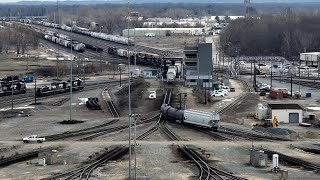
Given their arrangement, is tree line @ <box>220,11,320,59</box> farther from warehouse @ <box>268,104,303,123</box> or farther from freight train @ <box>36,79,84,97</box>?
warehouse @ <box>268,104,303,123</box>

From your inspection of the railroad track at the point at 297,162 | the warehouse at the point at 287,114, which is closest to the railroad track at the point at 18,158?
the railroad track at the point at 297,162

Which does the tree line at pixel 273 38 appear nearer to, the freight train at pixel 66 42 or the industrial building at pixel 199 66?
the freight train at pixel 66 42

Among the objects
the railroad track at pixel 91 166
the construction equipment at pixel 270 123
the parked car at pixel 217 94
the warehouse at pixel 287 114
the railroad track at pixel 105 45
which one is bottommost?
the railroad track at pixel 91 166

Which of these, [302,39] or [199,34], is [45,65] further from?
[199,34]

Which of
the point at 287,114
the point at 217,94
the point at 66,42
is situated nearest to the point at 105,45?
the point at 66,42

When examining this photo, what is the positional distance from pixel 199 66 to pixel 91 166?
35628 millimetres

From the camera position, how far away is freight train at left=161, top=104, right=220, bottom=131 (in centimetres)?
3784

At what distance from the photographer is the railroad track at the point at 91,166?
25953 millimetres

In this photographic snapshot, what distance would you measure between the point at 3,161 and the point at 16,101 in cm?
2377

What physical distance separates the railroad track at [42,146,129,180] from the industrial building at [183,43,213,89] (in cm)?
2833

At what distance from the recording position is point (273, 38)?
110 meters

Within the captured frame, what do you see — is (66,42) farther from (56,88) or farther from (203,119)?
(203,119)

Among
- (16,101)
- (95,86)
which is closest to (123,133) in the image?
(16,101)

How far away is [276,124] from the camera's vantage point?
3981 centimetres
